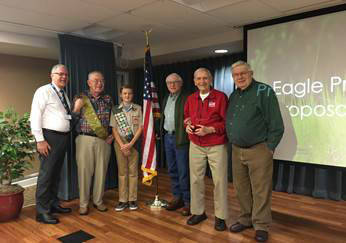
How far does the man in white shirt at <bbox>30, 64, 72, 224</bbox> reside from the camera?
9.48 ft

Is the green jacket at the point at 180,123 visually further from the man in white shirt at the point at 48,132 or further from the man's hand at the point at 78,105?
the man in white shirt at the point at 48,132

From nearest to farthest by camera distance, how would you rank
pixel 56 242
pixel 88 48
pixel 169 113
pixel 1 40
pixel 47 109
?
1. pixel 56 242
2. pixel 47 109
3. pixel 169 113
4. pixel 1 40
5. pixel 88 48

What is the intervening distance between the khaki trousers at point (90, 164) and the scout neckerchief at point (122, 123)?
255 mm

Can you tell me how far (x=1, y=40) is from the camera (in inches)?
144

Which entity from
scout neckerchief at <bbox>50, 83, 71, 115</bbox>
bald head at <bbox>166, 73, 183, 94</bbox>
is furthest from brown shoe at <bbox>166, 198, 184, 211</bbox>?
scout neckerchief at <bbox>50, 83, 71, 115</bbox>

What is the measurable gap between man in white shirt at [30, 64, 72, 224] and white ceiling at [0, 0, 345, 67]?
0.66 metres

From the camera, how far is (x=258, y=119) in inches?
96.8

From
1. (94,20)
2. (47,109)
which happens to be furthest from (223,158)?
(94,20)

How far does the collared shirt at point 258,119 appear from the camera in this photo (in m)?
2.41

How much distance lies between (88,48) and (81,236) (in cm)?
245

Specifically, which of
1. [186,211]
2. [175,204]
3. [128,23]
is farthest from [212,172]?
[128,23]

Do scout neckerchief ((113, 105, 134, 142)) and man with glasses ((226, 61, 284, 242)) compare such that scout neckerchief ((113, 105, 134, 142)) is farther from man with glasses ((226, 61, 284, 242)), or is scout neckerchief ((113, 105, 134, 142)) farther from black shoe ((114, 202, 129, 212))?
man with glasses ((226, 61, 284, 242))

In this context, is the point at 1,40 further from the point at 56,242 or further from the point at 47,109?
the point at 56,242

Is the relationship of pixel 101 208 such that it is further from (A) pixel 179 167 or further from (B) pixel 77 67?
(B) pixel 77 67
